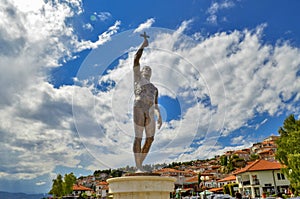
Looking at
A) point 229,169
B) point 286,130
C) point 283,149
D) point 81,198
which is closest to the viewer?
point 283,149

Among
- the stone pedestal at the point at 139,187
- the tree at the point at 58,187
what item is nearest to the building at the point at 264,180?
the tree at the point at 58,187

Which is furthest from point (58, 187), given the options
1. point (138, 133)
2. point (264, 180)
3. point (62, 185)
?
point (138, 133)

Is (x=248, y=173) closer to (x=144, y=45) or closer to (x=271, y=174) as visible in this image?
(x=271, y=174)

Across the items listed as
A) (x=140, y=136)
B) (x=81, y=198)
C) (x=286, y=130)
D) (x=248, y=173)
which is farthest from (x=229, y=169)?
(x=140, y=136)

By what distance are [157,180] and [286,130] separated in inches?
1442

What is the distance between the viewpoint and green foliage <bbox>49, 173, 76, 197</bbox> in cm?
6694

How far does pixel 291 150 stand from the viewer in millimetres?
32188

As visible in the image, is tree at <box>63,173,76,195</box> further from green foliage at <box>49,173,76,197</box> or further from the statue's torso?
the statue's torso

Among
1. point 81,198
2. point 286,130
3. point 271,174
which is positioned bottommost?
point 81,198

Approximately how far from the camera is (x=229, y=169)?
92062 mm

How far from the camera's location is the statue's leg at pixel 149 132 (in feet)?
23.7

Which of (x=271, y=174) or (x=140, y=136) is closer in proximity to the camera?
(x=140, y=136)

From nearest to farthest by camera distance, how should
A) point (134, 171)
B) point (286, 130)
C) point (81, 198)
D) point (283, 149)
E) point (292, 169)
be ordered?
point (134, 171)
point (292, 169)
point (283, 149)
point (286, 130)
point (81, 198)

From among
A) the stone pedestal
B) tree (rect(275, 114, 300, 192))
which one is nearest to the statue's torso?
the stone pedestal
